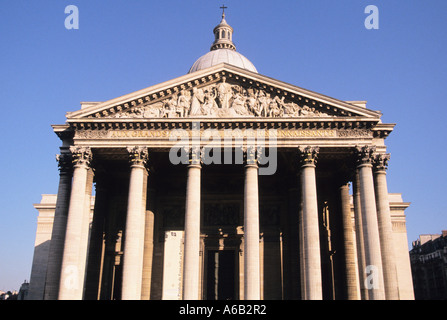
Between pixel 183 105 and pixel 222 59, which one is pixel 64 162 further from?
pixel 222 59

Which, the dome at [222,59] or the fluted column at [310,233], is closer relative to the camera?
the fluted column at [310,233]

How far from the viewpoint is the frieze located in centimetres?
2803

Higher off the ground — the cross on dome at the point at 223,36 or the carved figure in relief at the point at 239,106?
the cross on dome at the point at 223,36

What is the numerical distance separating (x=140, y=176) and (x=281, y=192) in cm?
1169

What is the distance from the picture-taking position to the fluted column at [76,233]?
83.7ft

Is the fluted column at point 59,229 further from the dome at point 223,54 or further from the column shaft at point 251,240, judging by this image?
the dome at point 223,54

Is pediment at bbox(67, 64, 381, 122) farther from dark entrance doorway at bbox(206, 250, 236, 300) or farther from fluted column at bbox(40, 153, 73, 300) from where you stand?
dark entrance doorway at bbox(206, 250, 236, 300)

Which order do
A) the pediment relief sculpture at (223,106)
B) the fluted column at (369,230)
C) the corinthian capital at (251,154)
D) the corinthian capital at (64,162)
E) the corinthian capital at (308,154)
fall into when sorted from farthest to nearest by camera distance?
the corinthian capital at (64,162)
the pediment relief sculpture at (223,106)
the corinthian capital at (251,154)
the corinthian capital at (308,154)
the fluted column at (369,230)

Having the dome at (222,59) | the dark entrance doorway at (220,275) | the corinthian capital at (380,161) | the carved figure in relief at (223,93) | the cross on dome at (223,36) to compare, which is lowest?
the dark entrance doorway at (220,275)

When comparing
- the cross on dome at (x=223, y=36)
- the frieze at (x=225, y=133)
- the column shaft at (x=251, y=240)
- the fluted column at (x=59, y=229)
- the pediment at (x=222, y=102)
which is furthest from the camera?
the cross on dome at (x=223, y=36)

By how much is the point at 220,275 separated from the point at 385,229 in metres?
12.2

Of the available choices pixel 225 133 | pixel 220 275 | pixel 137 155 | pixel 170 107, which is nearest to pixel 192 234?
pixel 137 155

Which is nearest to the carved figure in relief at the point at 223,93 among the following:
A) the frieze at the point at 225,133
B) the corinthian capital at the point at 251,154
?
the frieze at the point at 225,133

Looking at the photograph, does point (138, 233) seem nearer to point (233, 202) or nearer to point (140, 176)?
point (140, 176)
